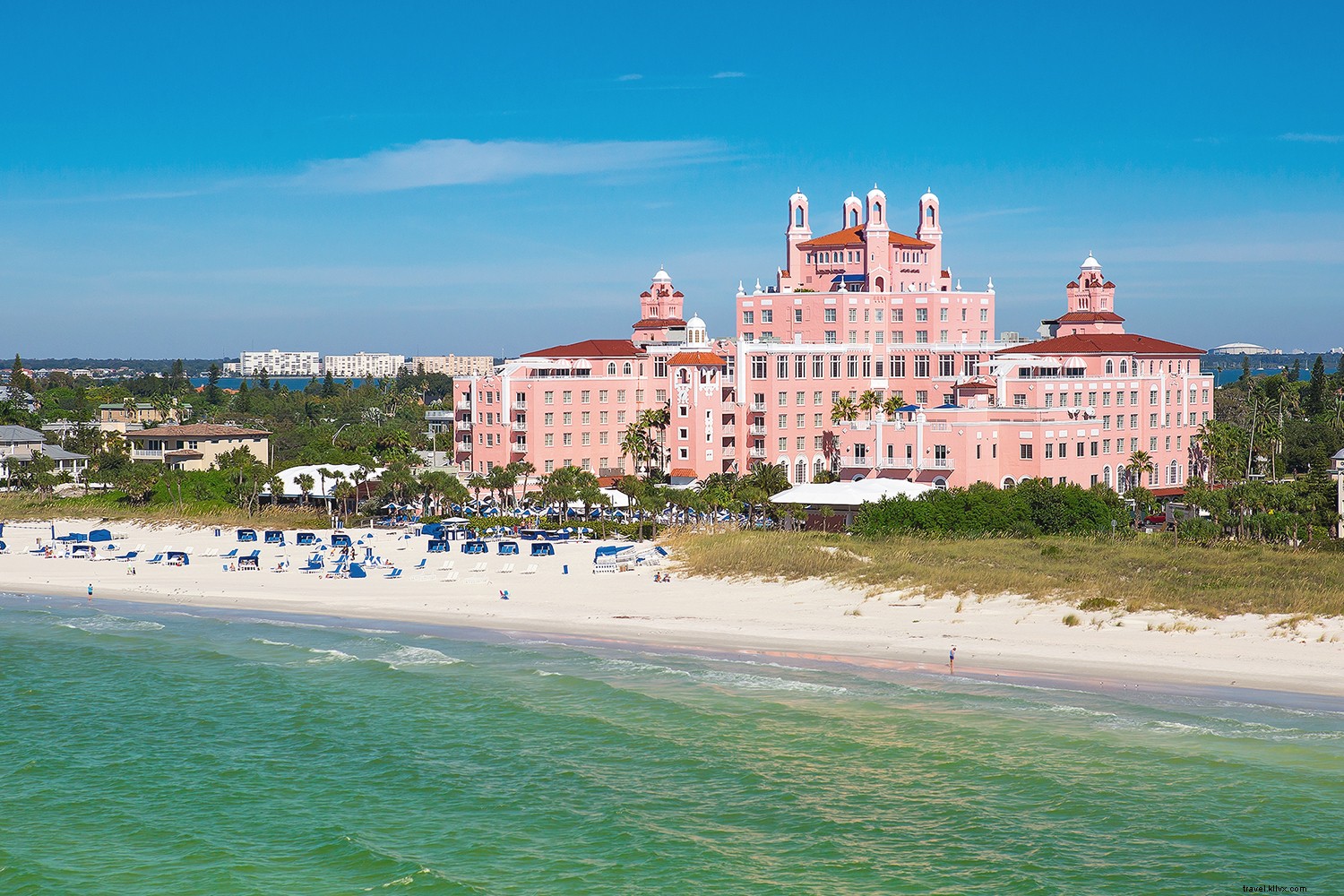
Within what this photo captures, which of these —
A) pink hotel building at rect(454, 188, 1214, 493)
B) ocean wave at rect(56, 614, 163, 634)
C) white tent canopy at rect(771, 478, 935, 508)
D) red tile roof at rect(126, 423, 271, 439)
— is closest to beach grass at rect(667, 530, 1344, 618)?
white tent canopy at rect(771, 478, 935, 508)

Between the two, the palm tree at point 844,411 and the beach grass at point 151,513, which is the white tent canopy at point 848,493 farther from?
the beach grass at point 151,513

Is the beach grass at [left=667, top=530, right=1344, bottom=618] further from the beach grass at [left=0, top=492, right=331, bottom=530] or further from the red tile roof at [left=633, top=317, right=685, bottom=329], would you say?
the red tile roof at [left=633, top=317, right=685, bottom=329]

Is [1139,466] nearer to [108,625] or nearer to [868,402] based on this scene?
[868,402]

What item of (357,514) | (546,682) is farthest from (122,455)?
(546,682)

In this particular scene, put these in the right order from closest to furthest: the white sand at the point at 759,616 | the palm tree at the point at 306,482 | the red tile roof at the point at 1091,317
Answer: the white sand at the point at 759,616 < the palm tree at the point at 306,482 < the red tile roof at the point at 1091,317

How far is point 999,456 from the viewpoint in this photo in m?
70.1

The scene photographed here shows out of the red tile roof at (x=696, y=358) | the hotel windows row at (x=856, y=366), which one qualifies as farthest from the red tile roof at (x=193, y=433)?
the hotel windows row at (x=856, y=366)

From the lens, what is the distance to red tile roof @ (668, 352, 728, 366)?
8281cm

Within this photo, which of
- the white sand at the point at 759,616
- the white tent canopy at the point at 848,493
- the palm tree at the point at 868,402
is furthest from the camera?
the palm tree at the point at 868,402

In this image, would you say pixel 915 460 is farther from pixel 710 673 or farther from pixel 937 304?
pixel 710 673

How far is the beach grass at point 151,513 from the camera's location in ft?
237

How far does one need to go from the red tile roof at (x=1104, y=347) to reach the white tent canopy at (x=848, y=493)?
69.2 ft

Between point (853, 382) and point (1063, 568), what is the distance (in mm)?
40511

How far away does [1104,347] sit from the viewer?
80.8 m
